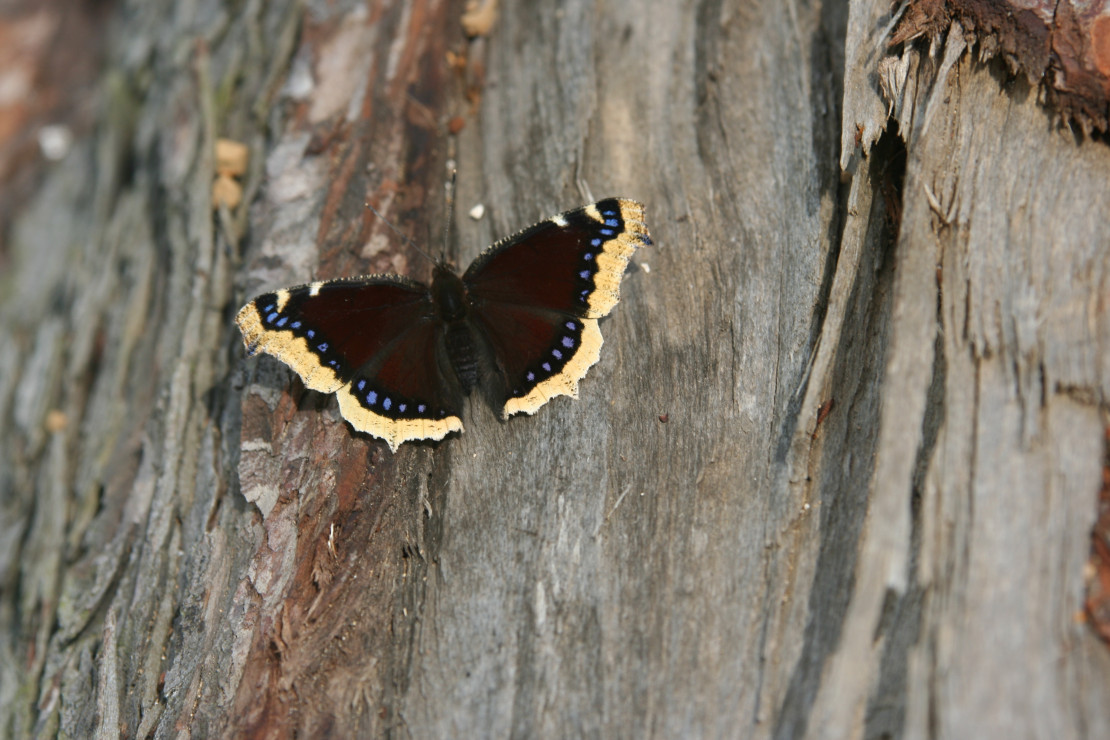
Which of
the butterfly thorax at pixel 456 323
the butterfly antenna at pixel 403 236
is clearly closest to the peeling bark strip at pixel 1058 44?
the butterfly thorax at pixel 456 323

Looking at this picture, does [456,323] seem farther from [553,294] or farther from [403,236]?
[403,236]

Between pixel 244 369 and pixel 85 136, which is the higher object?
pixel 85 136

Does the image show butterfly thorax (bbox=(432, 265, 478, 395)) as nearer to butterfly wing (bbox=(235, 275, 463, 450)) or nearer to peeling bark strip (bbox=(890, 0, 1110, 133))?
butterfly wing (bbox=(235, 275, 463, 450))

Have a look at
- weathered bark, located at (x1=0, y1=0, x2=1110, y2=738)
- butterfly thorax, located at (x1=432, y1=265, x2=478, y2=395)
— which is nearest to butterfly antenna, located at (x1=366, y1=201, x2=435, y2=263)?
weathered bark, located at (x1=0, y1=0, x2=1110, y2=738)

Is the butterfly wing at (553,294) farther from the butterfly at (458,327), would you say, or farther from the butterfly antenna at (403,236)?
the butterfly antenna at (403,236)

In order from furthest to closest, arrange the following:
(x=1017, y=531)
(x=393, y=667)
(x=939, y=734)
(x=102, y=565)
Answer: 1. (x=102, y=565)
2. (x=393, y=667)
3. (x=1017, y=531)
4. (x=939, y=734)

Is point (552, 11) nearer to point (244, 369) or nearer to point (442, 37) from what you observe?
point (442, 37)

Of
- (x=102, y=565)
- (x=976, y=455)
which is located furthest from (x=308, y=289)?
(x=976, y=455)
